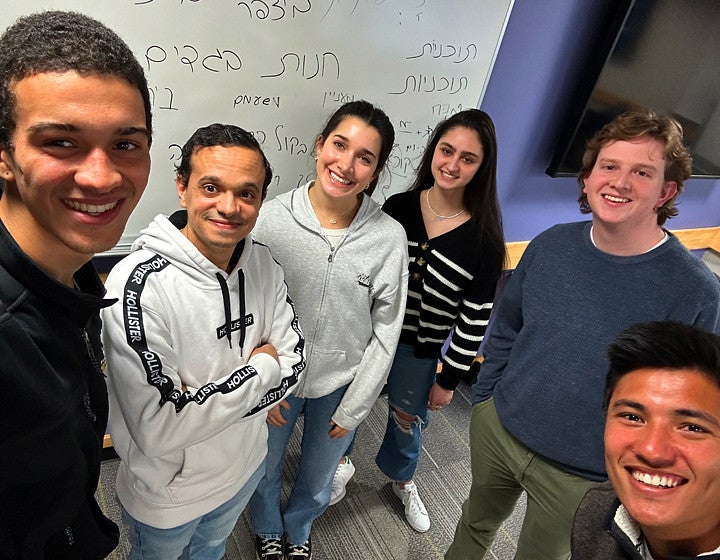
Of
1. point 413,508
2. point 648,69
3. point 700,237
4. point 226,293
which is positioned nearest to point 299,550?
point 413,508

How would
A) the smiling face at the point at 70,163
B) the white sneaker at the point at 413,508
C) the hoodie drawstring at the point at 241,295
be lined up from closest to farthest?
the smiling face at the point at 70,163
the hoodie drawstring at the point at 241,295
the white sneaker at the point at 413,508

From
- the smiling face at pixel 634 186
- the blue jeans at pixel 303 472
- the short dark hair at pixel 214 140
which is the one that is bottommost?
the blue jeans at pixel 303 472

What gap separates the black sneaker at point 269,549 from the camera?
175cm

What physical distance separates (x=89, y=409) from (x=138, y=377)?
0.13 metres

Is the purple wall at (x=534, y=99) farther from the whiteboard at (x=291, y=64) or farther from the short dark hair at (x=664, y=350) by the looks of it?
the short dark hair at (x=664, y=350)

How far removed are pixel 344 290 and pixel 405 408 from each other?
28.6 inches

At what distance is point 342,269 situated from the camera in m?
1.37

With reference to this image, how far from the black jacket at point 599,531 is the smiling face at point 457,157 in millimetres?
943

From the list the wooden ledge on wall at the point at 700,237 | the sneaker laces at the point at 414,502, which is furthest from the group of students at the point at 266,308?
the wooden ledge on wall at the point at 700,237

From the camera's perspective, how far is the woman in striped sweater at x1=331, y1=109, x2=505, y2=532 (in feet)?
4.95

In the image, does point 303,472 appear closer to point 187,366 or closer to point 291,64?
point 187,366

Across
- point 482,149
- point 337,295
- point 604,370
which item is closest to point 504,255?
point 482,149

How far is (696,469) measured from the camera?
2.42 ft

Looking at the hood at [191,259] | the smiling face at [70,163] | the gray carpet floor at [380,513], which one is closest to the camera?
the smiling face at [70,163]
